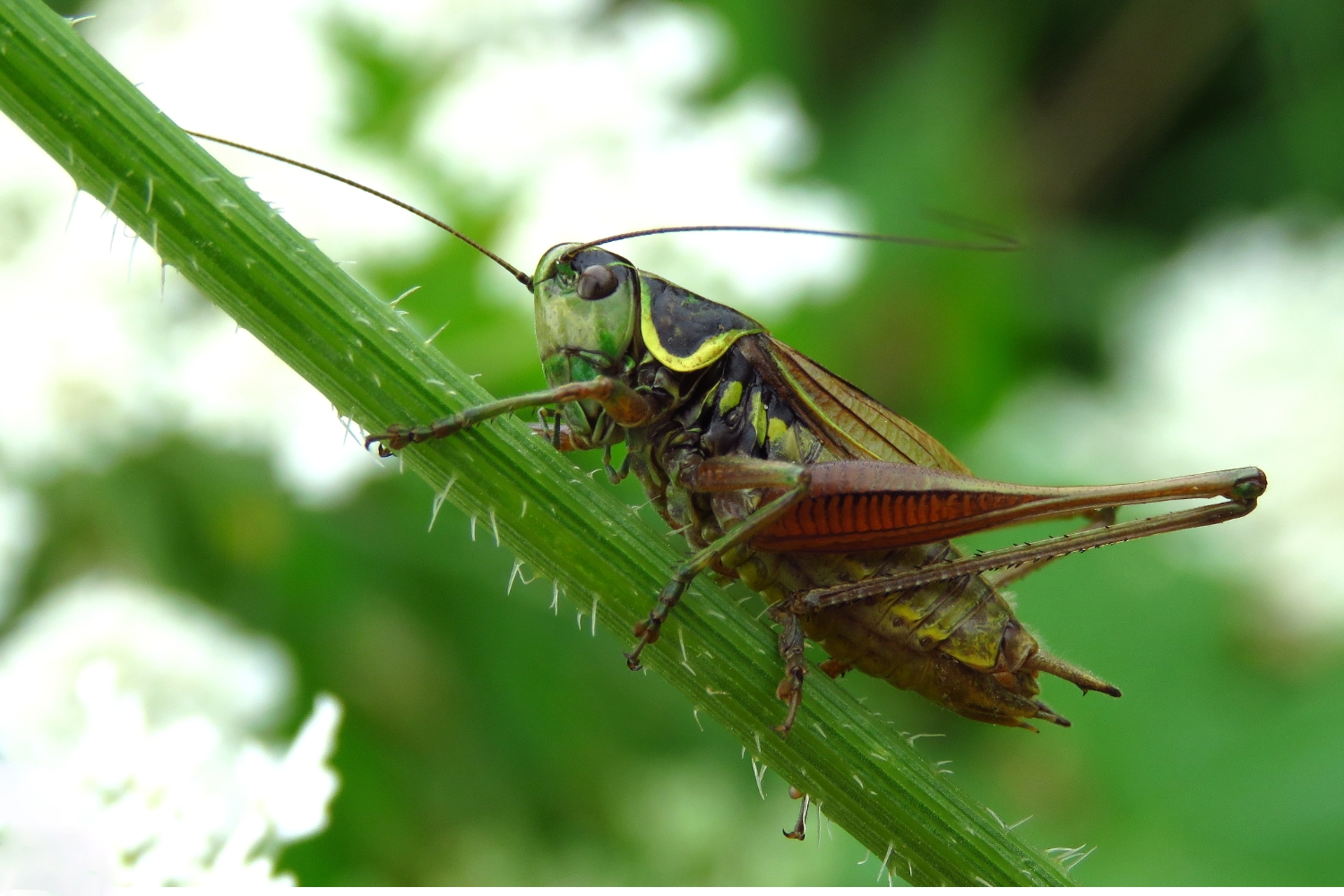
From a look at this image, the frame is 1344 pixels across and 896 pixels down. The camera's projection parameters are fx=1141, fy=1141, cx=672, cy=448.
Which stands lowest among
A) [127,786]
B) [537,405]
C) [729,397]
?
[127,786]

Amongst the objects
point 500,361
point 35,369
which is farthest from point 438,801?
point 35,369

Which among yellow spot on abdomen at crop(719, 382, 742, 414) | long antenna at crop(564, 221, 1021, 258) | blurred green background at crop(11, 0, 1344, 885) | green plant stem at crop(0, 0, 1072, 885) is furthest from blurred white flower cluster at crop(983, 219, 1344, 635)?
green plant stem at crop(0, 0, 1072, 885)

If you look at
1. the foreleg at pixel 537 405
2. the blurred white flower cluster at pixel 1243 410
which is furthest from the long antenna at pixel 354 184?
the blurred white flower cluster at pixel 1243 410

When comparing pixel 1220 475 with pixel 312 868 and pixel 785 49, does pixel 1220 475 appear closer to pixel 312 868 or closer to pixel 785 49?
pixel 312 868

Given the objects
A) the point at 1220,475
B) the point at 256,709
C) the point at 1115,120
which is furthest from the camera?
the point at 1115,120

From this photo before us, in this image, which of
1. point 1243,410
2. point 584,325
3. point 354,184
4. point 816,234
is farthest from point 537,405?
point 1243,410

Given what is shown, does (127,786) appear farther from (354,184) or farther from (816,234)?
(816,234)

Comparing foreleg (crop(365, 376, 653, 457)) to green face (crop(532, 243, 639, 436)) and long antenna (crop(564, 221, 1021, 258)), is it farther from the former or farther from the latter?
long antenna (crop(564, 221, 1021, 258))
